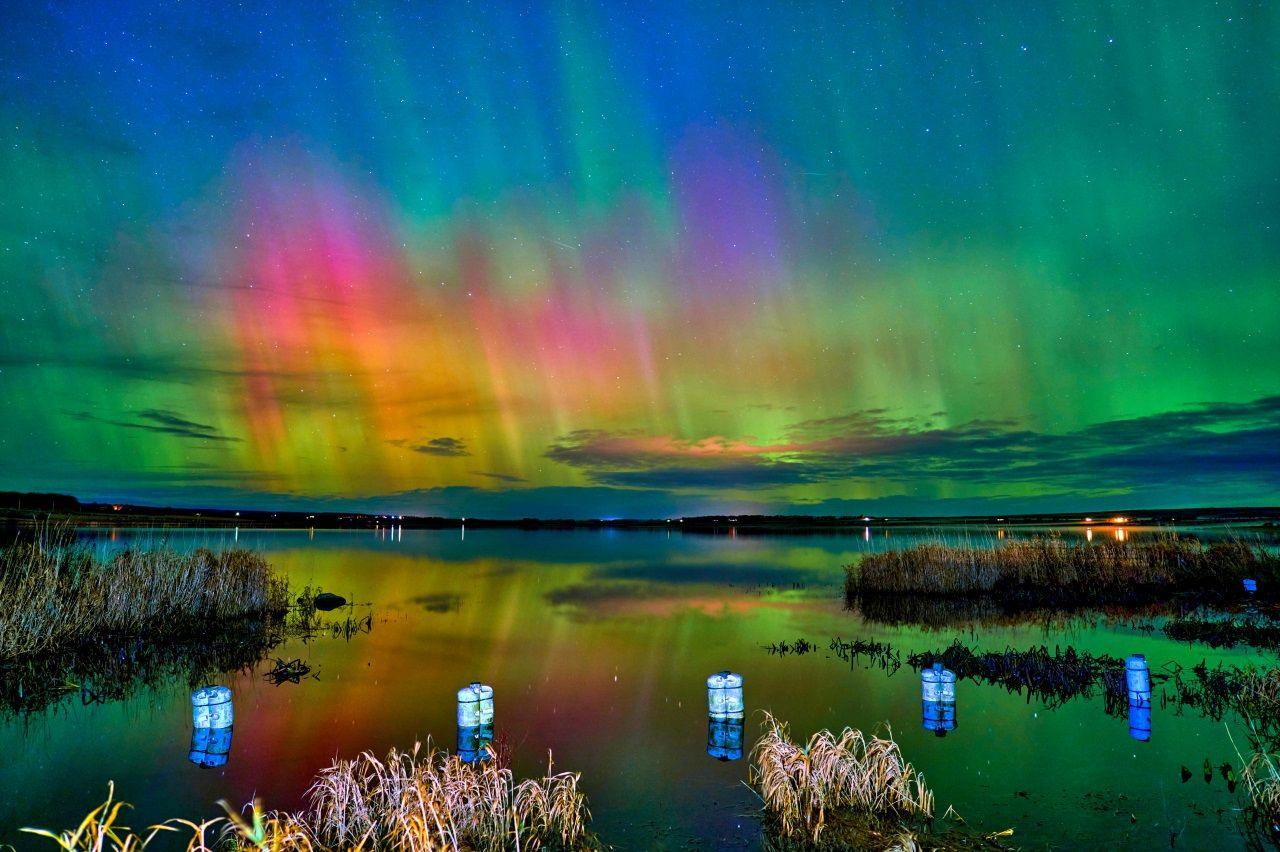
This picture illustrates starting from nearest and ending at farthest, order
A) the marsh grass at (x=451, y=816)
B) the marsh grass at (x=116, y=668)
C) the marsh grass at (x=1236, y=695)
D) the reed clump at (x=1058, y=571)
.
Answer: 1. the marsh grass at (x=451, y=816)
2. the marsh grass at (x=1236, y=695)
3. the marsh grass at (x=116, y=668)
4. the reed clump at (x=1058, y=571)

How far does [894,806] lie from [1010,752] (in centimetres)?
407

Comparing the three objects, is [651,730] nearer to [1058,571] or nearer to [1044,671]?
[1044,671]

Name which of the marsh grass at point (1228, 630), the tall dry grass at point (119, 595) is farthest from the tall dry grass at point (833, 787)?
the tall dry grass at point (119, 595)

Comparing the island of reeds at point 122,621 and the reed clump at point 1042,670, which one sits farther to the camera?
the island of reeds at point 122,621

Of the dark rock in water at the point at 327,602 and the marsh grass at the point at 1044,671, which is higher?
the dark rock in water at the point at 327,602

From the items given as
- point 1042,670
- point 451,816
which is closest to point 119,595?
point 451,816

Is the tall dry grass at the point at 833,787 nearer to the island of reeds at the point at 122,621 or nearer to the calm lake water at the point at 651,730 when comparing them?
the calm lake water at the point at 651,730

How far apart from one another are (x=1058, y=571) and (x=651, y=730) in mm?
26456

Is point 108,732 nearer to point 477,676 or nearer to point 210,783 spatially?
point 210,783

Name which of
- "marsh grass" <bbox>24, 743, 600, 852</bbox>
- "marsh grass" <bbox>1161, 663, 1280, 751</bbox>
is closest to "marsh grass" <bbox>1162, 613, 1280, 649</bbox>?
"marsh grass" <bbox>1161, 663, 1280, 751</bbox>

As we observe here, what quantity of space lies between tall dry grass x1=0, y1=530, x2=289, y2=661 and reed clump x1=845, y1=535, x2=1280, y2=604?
25.5 m

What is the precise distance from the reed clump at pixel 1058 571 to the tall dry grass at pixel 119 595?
25.5 metres

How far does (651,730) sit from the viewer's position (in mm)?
14352

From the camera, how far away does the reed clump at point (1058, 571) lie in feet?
106
